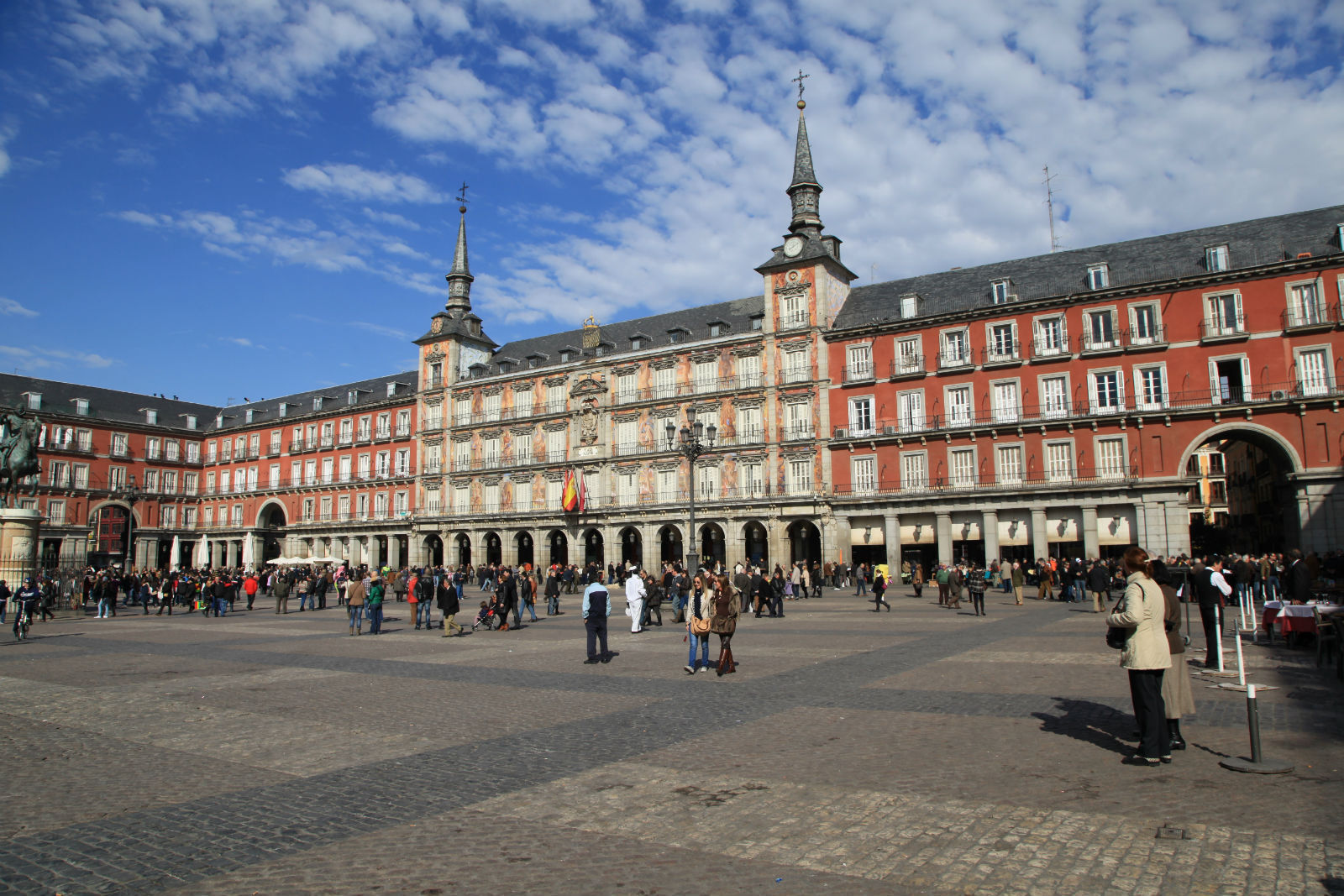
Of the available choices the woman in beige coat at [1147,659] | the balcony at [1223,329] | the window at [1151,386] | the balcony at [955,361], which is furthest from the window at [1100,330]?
the woman in beige coat at [1147,659]

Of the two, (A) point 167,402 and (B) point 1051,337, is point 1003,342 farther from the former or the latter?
(A) point 167,402

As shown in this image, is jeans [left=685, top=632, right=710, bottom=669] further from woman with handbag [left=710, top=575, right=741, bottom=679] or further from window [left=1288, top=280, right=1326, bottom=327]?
window [left=1288, top=280, right=1326, bottom=327]

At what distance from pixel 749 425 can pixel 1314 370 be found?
25.8m

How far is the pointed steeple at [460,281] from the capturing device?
63156 mm

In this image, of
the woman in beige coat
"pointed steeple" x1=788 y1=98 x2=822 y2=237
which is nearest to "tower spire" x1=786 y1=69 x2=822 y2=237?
"pointed steeple" x1=788 y1=98 x2=822 y2=237

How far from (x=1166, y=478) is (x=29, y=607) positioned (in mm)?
40842

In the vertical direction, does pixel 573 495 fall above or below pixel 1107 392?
below

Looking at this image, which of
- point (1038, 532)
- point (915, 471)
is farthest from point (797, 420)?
point (1038, 532)

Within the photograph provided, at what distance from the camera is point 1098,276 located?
39.7 meters

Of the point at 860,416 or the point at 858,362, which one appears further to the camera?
A: the point at 858,362

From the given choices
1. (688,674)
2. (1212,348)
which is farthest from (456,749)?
(1212,348)

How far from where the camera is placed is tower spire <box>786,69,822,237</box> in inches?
1971

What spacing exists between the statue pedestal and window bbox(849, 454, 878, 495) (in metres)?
34.9

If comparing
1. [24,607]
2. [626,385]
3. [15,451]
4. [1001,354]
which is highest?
[626,385]
